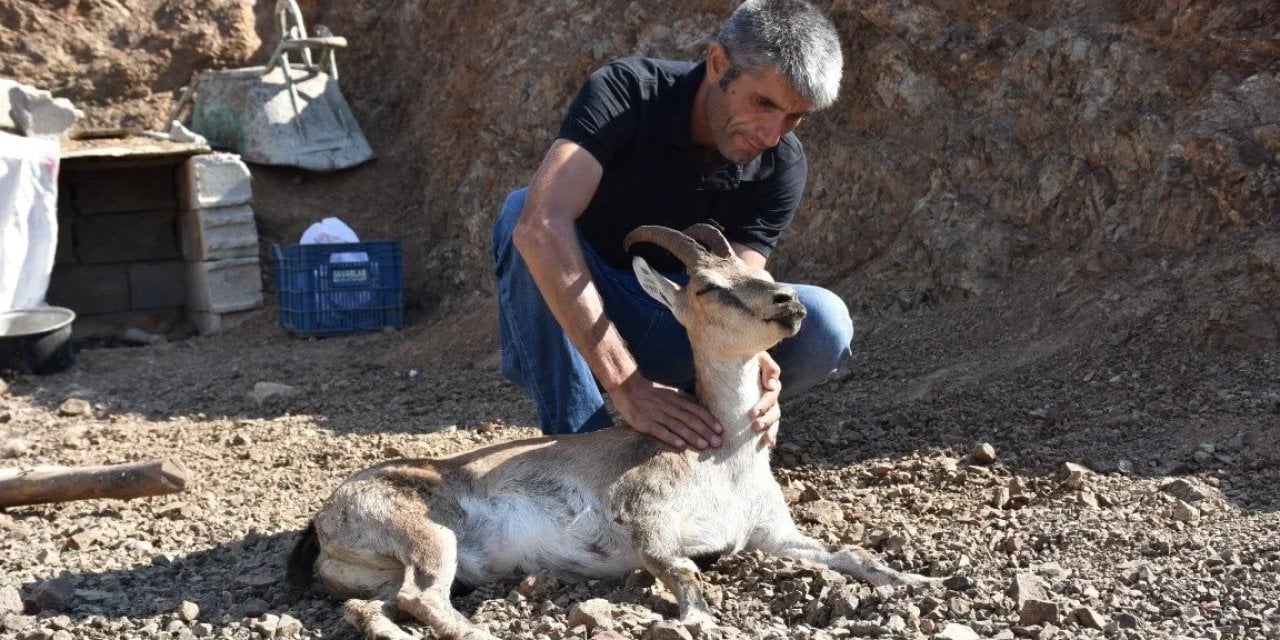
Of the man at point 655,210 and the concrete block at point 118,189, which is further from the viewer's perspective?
the concrete block at point 118,189

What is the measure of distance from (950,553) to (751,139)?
1547 mm

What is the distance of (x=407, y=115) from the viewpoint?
1251 cm

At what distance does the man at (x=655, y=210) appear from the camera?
4.65 m

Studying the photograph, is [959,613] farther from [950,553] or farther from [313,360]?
[313,360]

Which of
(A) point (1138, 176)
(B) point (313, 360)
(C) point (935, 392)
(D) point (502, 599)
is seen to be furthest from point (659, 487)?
(B) point (313, 360)

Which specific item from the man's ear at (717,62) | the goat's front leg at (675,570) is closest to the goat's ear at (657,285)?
the man's ear at (717,62)

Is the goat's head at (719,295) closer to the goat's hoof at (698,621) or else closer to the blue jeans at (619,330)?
the blue jeans at (619,330)

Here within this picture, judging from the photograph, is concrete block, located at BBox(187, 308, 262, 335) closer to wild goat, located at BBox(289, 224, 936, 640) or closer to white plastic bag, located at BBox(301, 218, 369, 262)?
white plastic bag, located at BBox(301, 218, 369, 262)

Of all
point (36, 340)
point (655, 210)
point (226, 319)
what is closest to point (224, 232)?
point (226, 319)

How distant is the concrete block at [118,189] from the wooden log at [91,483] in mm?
6178

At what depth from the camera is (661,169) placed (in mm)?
5113

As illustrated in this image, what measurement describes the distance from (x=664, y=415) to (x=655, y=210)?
34.5 inches

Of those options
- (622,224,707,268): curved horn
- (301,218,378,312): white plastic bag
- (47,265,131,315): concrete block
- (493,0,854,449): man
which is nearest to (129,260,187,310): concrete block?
(47,265,131,315): concrete block

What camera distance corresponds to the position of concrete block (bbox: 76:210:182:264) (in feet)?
37.9
